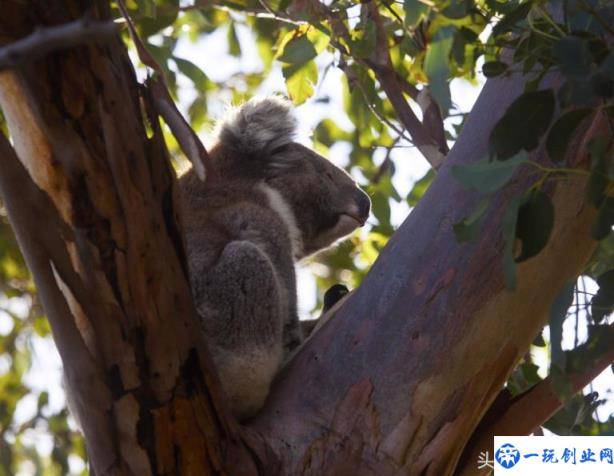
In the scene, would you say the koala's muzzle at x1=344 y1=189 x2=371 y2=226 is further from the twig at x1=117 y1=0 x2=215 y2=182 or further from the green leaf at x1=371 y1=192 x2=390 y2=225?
the twig at x1=117 y1=0 x2=215 y2=182

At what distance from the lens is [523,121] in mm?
1977

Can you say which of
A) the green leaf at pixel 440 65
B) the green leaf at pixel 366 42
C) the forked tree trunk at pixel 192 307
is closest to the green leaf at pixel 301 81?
the green leaf at pixel 366 42

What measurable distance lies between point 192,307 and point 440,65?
0.75m

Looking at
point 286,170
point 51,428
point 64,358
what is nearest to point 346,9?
point 286,170

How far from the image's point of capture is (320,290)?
4969 mm

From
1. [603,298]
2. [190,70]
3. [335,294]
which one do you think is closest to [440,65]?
[603,298]

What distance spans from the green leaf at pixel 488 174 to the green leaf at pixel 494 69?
1.20 feet

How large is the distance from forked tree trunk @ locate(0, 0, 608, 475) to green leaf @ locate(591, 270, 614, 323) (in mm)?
266

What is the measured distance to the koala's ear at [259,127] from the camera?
3666 mm

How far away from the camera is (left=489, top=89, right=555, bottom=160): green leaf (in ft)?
6.47

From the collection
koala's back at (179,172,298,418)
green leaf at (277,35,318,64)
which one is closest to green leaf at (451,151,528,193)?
koala's back at (179,172,298,418)

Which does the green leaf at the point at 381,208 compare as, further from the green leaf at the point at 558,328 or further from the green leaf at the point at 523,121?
the green leaf at the point at 558,328

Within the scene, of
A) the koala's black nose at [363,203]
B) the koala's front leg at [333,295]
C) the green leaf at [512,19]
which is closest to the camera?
Answer: the green leaf at [512,19]

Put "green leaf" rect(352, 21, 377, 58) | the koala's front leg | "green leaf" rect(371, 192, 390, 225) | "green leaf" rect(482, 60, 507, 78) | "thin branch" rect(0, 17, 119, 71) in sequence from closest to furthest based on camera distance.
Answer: "thin branch" rect(0, 17, 119, 71) < "green leaf" rect(482, 60, 507, 78) < "green leaf" rect(352, 21, 377, 58) < the koala's front leg < "green leaf" rect(371, 192, 390, 225)
